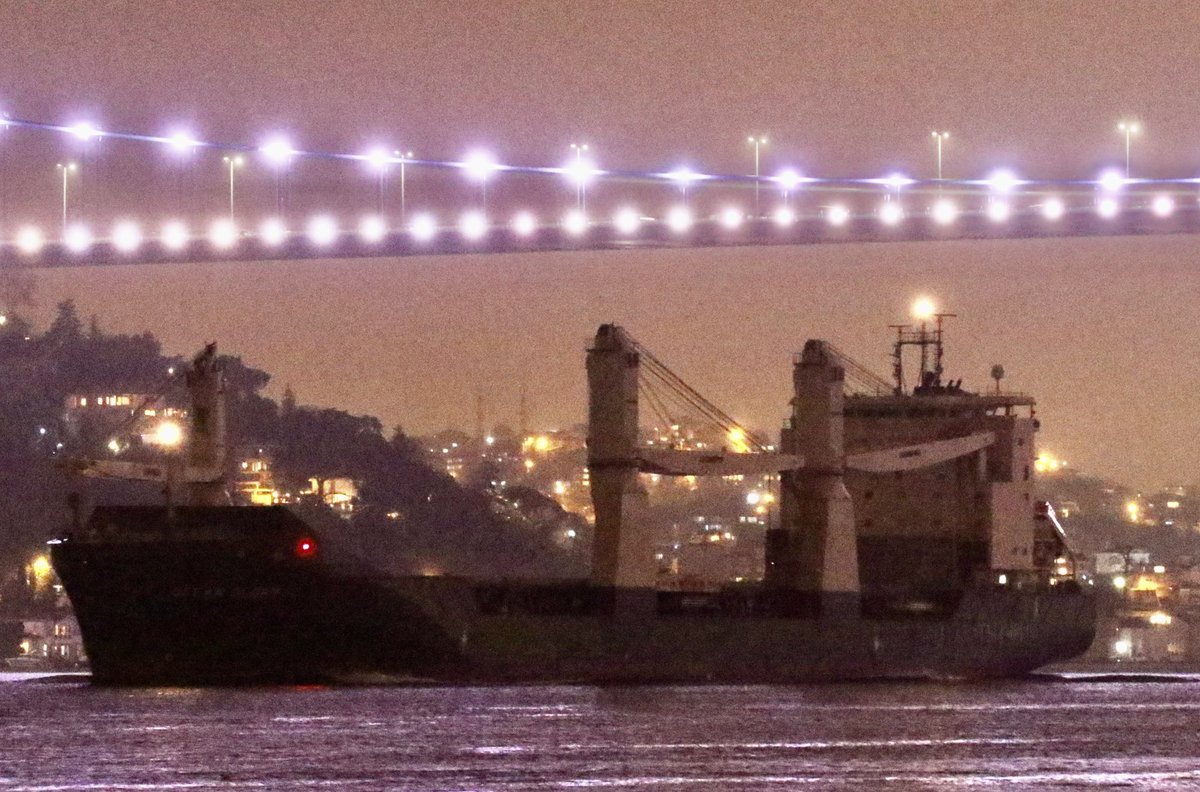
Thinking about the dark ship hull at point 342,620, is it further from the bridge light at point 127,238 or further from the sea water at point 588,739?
the bridge light at point 127,238

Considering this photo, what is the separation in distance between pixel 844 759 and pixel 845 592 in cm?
1156

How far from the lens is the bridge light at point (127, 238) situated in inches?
2373

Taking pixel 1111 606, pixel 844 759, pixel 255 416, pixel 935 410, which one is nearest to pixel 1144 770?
pixel 844 759

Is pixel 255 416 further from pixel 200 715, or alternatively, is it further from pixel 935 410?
pixel 200 715

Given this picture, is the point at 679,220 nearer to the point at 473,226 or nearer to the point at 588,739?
the point at 473,226

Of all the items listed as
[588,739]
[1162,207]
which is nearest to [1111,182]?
[1162,207]

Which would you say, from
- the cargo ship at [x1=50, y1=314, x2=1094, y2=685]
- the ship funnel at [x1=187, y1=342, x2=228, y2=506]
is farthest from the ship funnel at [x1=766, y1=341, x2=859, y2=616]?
the ship funnel at [x1=187, y1=342, x2=228, y2=506]

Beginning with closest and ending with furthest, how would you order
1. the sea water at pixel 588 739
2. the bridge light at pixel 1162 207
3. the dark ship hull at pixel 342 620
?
the sea water at pixel 588 739 < the dark ship hull at pixel 342 620 < the bridge light at pixel 1162 207

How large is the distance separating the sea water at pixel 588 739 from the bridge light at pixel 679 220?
20335 millimetres

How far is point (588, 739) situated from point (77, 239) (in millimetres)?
31226

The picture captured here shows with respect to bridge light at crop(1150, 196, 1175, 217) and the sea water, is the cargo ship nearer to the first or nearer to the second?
the sea water

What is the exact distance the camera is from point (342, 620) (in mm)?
37875

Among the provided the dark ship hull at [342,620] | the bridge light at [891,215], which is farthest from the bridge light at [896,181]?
the dark ship hull at [342,620]

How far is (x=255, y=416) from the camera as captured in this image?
10100 centimetres
